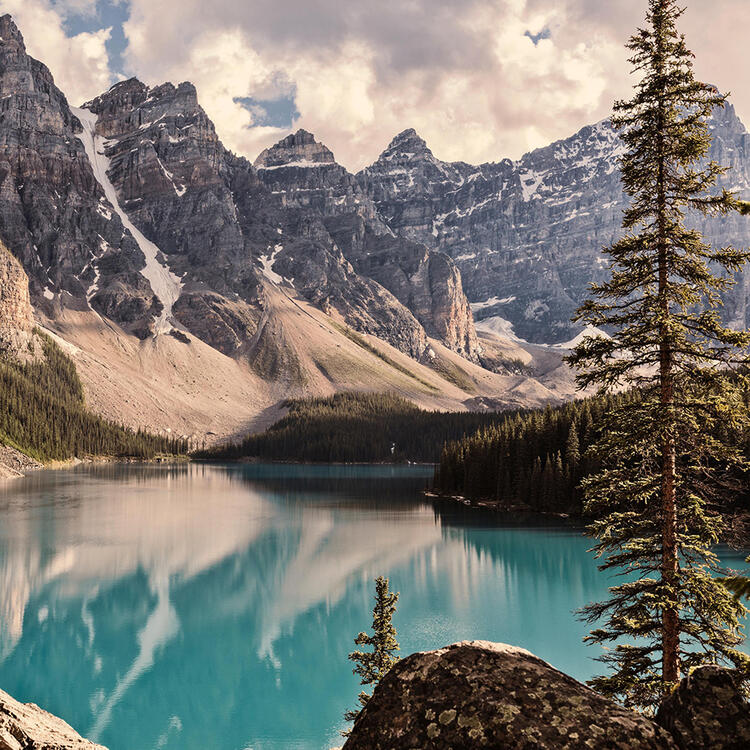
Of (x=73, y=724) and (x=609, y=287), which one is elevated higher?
(x=609, y=287)

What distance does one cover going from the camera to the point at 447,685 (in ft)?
23.4

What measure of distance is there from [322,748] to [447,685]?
21369 mm

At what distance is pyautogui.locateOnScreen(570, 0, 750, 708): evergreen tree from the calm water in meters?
16.7

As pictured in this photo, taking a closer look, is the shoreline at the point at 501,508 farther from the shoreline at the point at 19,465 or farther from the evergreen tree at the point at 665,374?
the shoreline at the point at 19,465

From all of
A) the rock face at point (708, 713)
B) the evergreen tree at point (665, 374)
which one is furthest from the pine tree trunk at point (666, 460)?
the rock face at point (708, 713)

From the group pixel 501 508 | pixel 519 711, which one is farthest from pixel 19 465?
pixel 519 711

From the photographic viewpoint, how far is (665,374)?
15039 millimetres

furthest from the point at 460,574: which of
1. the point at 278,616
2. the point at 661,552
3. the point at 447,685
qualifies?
the point at 447,685

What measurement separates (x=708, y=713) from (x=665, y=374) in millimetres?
9245

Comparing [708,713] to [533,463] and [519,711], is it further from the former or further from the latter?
[533,463]

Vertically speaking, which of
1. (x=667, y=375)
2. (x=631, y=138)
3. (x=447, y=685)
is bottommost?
(x=447, y=685)

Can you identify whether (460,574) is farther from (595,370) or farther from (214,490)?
(214,490)

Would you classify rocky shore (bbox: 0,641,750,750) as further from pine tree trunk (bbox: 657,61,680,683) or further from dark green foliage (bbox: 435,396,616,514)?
dark green foliage (bbox: 435,396,616,514)

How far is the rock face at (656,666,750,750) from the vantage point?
22.7 feet
